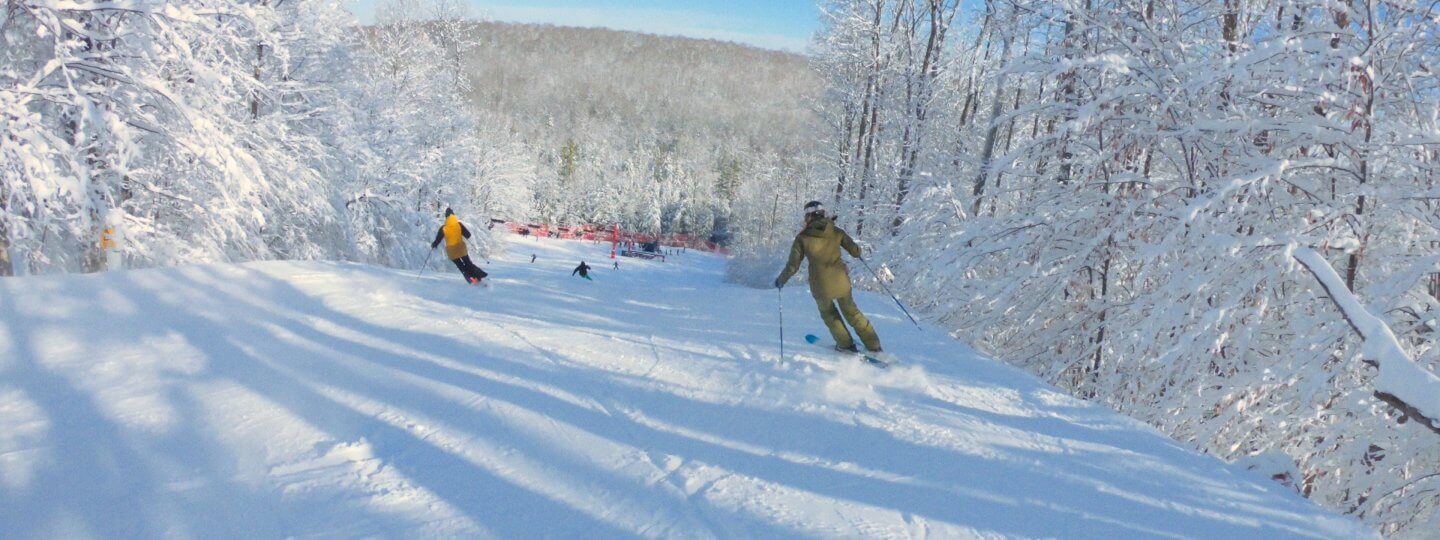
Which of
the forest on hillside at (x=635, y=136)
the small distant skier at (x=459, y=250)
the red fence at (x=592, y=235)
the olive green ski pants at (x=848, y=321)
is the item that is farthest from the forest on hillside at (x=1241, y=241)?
the red fence at (x=592, y=235)

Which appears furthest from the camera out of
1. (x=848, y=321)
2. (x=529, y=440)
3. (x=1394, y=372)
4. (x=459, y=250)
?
(x=459, y=250)

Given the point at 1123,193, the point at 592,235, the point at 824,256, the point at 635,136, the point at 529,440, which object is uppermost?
the point at 635,136

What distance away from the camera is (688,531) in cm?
264

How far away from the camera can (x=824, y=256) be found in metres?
5.65

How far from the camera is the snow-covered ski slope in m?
2.71

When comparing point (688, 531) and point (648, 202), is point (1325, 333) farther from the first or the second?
point (648, 202)

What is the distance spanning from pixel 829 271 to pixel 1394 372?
11.4ft

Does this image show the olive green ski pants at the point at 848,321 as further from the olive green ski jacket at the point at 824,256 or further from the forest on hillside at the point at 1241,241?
the forest on hillside at the point at 1241,241

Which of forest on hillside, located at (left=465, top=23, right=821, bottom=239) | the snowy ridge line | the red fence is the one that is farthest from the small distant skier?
the red fence

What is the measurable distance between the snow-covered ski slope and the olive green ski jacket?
586mm

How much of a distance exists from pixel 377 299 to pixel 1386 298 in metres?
8.98

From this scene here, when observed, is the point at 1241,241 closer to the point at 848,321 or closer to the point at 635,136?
the point at 848,321

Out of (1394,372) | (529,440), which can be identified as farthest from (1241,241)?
(529,440)

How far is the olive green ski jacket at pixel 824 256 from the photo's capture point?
5625 millimetres
